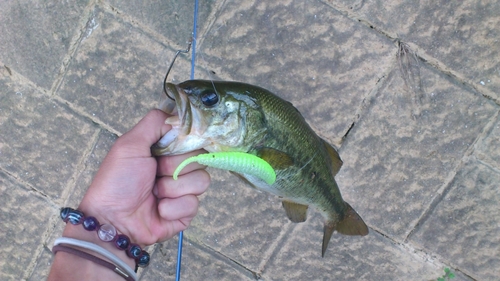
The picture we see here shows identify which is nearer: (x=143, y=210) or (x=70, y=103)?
(x=143, y=210)

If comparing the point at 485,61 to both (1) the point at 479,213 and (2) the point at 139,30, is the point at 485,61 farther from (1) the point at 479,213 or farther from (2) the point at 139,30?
(2) the point at 139,30

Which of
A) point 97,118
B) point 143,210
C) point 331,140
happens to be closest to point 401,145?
point 331,140

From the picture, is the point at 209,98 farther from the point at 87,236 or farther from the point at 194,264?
the point at 194,264

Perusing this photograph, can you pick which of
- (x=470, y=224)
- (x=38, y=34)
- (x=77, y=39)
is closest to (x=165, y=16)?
(x=77, y=39)

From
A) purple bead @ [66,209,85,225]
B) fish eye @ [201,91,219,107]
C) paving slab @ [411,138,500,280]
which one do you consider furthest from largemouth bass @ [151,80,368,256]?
paving slab @ [411,138,500,280]

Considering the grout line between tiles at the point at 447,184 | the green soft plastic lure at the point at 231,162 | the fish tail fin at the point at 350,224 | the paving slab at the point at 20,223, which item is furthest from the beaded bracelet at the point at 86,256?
the grout line between tiles at the point at 447,184
